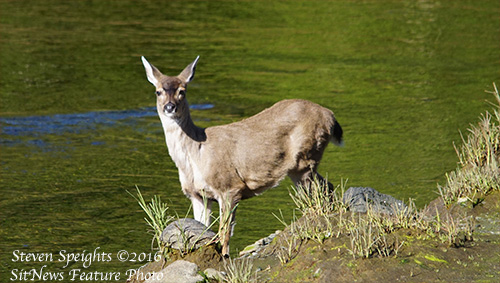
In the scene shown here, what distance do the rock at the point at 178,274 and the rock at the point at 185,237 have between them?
24 centimetres

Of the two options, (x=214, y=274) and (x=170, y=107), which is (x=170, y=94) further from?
(x=214, y=274)

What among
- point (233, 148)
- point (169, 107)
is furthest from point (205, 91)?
point (169, 107)

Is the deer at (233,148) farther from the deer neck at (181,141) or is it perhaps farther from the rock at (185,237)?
the rock at (185,237)

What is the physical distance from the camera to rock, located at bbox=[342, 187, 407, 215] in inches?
322

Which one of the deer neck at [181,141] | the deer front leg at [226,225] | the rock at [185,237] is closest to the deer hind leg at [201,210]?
the deer front leg at [226,225]

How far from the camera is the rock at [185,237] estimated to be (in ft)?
24.8

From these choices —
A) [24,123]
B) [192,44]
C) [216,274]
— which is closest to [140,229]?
[216,274]

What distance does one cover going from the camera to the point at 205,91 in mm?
17047

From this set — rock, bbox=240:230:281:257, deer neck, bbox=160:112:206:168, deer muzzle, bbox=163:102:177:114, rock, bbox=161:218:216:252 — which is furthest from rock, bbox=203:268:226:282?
deer muzzle, bbox=163:102:177:114

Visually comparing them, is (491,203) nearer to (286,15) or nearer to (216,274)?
(216,274)

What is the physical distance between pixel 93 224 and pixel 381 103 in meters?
7.85

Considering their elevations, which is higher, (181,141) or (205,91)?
(205,91)

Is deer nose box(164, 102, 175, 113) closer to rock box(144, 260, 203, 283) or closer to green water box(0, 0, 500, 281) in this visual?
rock box(144, 260, 203, 283)

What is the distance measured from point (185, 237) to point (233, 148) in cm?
152
